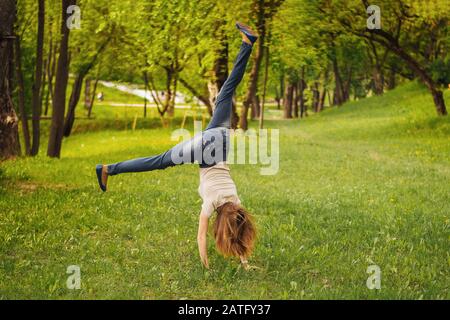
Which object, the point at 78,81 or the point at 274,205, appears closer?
the point at 274,205

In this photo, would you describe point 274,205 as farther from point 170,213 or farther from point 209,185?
point 209,185

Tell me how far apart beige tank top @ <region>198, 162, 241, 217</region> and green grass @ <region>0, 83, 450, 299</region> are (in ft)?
2.92

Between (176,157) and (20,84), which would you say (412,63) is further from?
(176,157)

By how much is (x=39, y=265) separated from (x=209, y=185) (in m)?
2.59

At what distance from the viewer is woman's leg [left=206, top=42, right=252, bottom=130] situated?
8.15 m

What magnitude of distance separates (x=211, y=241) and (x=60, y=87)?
13045 millimetres

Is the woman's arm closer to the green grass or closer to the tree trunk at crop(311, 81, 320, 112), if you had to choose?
the green grass

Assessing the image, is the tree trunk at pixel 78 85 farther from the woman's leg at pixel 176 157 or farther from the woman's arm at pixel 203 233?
Result: the woman's arm at pixel 203 233

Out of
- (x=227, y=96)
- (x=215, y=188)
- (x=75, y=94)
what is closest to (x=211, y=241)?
(x=215, y=188)

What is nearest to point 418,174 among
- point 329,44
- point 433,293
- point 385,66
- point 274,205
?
point 274,205

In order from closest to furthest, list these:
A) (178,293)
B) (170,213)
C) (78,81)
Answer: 1. (178,293)
2. (170,213)
3. (78,81)

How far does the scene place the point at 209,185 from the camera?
25.7ft

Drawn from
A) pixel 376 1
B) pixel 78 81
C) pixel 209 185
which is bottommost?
pixel 209 185
